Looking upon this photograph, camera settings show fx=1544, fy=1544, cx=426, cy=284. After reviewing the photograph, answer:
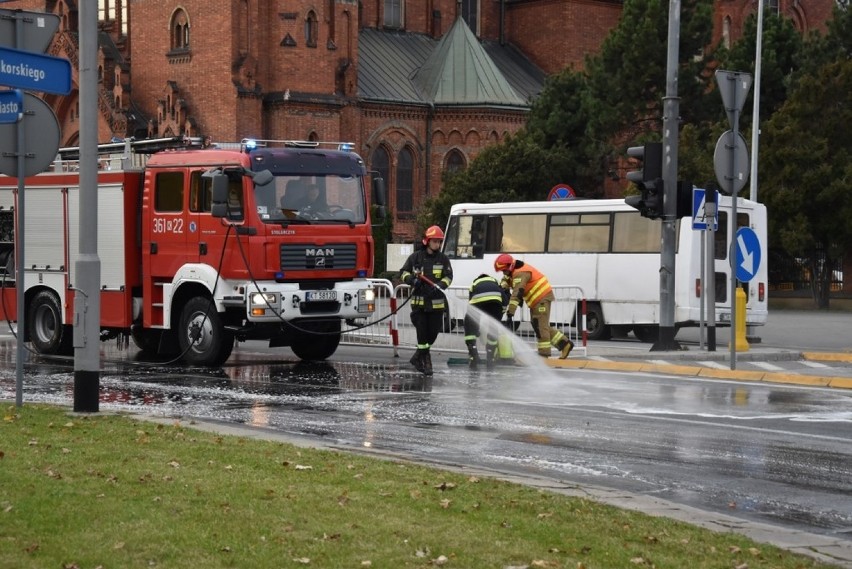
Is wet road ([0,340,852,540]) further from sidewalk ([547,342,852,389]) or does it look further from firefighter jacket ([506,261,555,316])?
firefighter jacket ([506,261,555,316])

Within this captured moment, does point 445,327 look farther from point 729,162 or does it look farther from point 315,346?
point 729,162

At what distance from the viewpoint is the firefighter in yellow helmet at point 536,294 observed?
21.3 metres

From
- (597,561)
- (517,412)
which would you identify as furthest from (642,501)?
(517,412)

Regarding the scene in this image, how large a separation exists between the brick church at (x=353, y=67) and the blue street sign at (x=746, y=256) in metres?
35.9

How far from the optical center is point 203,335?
21.0 m

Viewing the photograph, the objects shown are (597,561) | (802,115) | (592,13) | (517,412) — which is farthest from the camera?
(592,13)

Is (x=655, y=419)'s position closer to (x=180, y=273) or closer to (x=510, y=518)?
(x=510, y=518)

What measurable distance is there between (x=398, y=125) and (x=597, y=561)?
55.9 metres

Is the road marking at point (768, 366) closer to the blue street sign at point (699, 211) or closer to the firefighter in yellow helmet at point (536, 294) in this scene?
the blue street sign at point (699, 211)

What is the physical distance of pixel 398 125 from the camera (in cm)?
6275

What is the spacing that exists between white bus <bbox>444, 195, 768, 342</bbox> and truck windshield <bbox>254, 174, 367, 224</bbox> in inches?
345

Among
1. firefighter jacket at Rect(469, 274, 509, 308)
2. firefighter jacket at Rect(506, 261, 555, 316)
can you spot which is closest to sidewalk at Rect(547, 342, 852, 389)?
firefighter jacket at Rect(506, 261, 555, 316)

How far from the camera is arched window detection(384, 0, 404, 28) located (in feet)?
222

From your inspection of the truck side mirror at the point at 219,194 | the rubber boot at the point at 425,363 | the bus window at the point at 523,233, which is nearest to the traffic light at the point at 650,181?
the rubber boot at the point at 425,363
